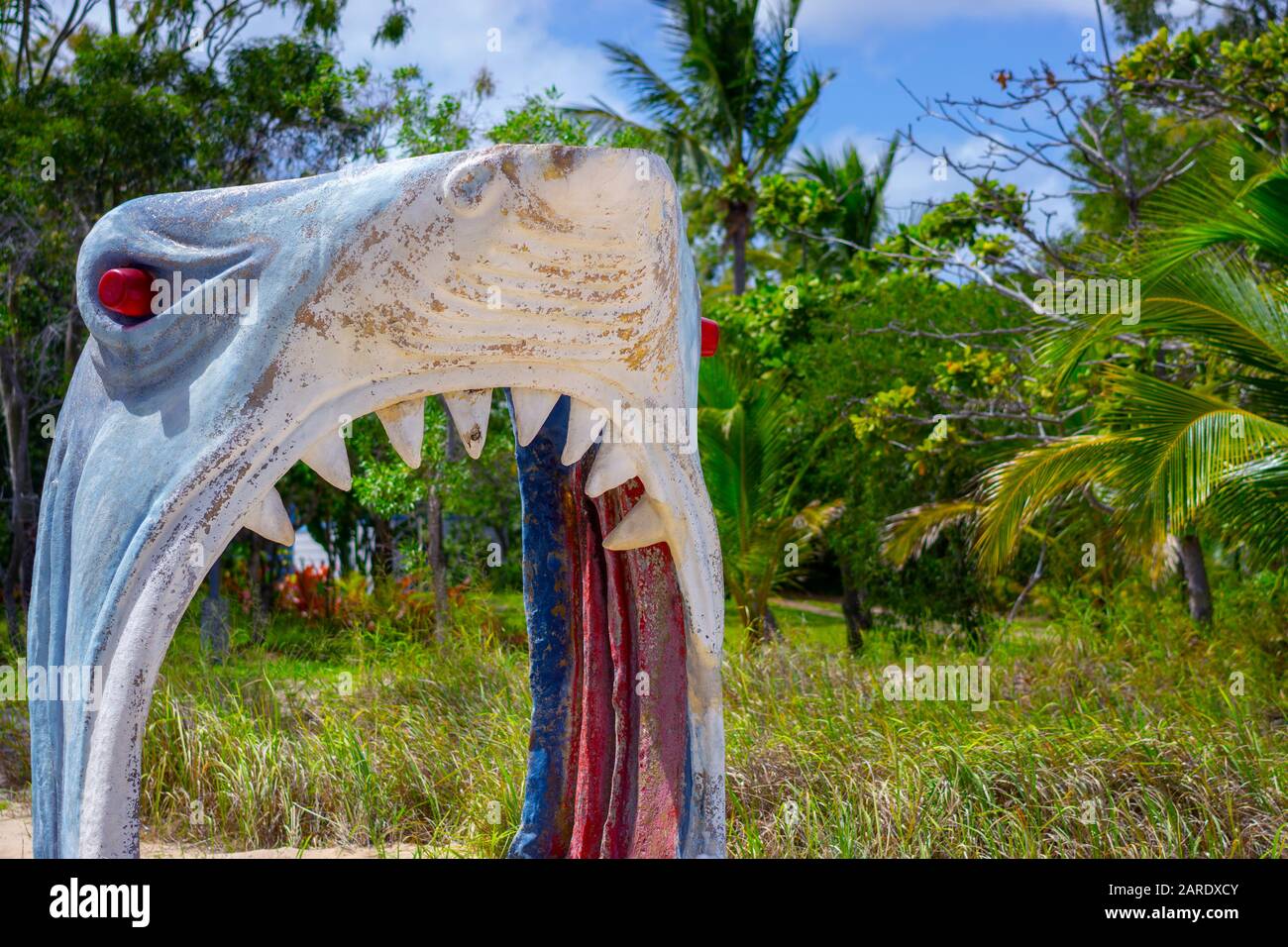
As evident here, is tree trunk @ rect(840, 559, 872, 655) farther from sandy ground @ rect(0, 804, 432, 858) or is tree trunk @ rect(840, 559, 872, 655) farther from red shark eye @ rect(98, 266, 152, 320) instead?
red shark eye @ rect(98, 266, 152, 320)

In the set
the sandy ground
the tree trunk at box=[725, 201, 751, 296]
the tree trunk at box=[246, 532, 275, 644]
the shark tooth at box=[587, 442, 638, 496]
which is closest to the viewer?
the shark tooth at box=[587, 442, 638, 496]

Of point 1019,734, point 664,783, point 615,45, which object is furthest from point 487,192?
point 615,45

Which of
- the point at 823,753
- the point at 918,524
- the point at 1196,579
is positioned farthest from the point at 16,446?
the point at 1196,579

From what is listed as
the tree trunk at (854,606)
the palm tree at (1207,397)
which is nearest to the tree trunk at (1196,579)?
the palm tree at (1207,397)

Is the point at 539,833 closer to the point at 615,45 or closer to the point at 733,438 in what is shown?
the point at 733,438

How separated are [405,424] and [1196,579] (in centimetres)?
664

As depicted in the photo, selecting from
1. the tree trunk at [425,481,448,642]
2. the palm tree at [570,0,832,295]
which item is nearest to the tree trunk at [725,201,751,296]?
the palm tree at [570,0,832,295]

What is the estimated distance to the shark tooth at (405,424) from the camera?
67.7 inches

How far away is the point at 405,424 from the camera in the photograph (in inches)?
68.0

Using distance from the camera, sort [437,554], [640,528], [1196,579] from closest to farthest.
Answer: [640,528]
[1196,579]
[437,554]

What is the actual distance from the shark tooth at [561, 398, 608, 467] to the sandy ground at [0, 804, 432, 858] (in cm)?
262

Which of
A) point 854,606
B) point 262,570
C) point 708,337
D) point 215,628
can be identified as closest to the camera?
point 708,337

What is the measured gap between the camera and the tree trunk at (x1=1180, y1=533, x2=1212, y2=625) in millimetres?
7113

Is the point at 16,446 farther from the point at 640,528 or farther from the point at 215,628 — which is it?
the point at 640,528
